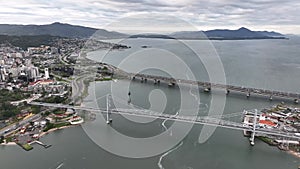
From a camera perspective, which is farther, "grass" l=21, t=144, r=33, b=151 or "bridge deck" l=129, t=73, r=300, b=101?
"bridge deck" l=129, t=73, r=300, b=101

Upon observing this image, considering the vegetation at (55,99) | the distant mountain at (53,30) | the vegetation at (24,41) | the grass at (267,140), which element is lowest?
the grass at (267,140)

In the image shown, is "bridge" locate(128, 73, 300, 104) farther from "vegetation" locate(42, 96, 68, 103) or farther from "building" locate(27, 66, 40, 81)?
"vegetation" locate(42, 96, 68, 103)

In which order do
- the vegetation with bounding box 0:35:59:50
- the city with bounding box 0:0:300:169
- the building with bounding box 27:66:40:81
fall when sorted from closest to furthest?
the city with bounding box 0:0:300:169
the building with bounding box 27:66:40:81
the vegetation with bounding box 0:35:59:50

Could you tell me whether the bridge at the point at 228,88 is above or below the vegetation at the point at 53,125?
above

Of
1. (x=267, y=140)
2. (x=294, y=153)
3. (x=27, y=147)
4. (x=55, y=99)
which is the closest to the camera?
(x=294, y=153)

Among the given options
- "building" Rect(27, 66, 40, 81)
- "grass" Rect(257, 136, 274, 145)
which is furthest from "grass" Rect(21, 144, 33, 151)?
"building" Rect(27, 66, 40, 81)

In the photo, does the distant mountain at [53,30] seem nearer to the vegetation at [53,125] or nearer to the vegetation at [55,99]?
the vegetation at [55,99]

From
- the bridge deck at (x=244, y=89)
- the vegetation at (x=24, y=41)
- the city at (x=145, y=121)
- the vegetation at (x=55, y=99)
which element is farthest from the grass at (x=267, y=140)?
the vegetation at (x=24, y=41)

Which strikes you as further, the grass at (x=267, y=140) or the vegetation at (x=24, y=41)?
the vegetation at (x=24, y=41)

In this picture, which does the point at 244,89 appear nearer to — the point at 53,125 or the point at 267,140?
the point at 267,140

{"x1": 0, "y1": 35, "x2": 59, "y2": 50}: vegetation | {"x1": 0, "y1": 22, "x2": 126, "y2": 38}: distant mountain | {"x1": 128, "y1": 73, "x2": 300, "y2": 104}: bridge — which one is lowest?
{"x1": 128, "y1": 73, "x2": 300, "y2": 104}: bridge

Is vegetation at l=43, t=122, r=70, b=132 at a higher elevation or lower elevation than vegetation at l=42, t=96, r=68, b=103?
lower

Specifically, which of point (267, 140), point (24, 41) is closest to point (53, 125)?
point (267, 140)
